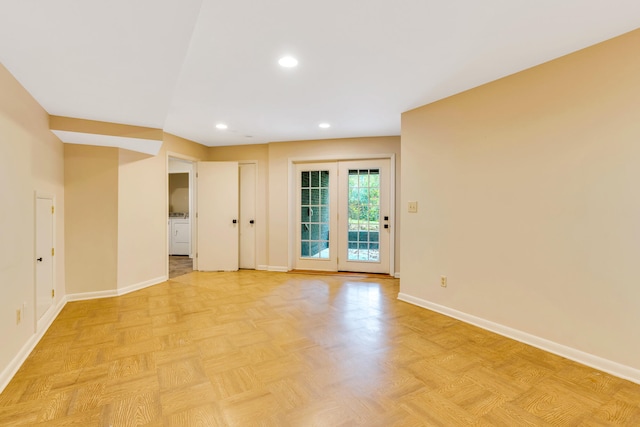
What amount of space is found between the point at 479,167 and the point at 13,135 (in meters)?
3.90

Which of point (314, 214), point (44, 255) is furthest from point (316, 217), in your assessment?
point (44, 255)

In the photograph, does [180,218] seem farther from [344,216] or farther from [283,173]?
[344,216]

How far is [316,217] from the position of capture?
18.1ft

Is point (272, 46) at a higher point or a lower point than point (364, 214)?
higher

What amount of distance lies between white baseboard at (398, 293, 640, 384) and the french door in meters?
1.84

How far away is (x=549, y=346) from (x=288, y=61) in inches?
123

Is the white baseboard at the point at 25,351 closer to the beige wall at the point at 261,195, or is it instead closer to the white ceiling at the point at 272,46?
the white ceiling at the point at 272,46

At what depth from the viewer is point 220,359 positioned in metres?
2.38

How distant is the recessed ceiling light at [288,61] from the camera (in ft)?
7.93

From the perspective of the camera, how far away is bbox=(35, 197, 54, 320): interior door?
9.32 ft

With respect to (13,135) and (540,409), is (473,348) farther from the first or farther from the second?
(13,135)

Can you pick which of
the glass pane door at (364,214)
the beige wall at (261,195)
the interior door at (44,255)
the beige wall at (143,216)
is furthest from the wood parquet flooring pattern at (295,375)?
the beige wall at (261,195)

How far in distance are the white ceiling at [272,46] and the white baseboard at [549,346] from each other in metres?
2.28

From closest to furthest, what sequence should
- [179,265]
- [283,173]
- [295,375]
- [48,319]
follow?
1. [295,375]
2. [48,319]
3. [283,173]
4. [179,265]
